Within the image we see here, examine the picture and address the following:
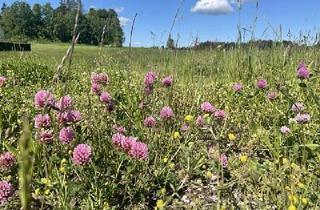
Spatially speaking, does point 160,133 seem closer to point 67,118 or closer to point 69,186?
point 67,118

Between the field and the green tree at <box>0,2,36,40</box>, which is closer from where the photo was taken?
the field

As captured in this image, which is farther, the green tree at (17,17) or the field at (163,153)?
the green tree at (17,17)

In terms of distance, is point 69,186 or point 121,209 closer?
point 69,186

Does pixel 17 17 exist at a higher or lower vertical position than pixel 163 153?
higher

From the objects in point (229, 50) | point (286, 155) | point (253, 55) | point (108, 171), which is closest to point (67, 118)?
point (108, 171)

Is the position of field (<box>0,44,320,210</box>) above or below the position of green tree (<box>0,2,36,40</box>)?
below

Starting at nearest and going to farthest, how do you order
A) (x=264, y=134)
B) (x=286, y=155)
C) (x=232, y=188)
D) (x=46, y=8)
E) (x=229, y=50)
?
(x=232, y=188) → (x=286, y=155) → (x=264, y=134) → (x=229, y=50) → (x=46, y=8)

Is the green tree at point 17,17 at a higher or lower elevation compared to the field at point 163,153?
higher

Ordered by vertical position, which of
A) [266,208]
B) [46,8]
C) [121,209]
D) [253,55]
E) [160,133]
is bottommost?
[121,209]

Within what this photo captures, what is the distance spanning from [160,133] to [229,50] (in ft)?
15.0

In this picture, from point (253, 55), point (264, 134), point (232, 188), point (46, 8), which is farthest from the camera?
point (46, 8)

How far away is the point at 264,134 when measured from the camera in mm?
2805

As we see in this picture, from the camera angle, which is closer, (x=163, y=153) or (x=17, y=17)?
(x=163, y=153)

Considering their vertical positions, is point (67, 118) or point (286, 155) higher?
point (67, 118)
